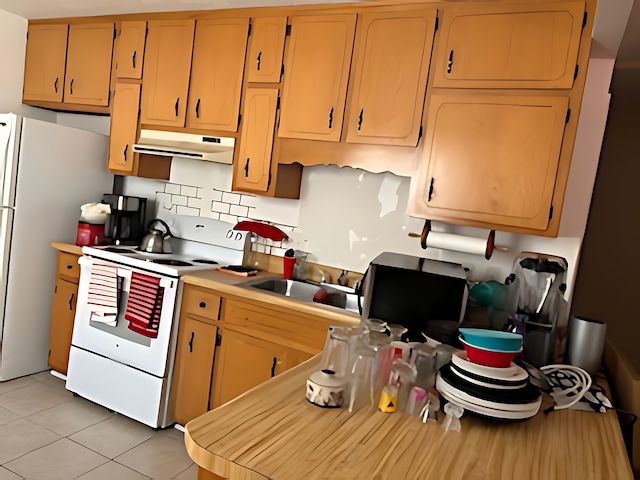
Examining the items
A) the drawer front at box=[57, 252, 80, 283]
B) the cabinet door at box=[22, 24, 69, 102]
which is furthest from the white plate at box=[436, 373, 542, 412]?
the cabinet door at box=[22, 24, 69, 102]

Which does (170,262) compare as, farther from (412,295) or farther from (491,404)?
(491,404)

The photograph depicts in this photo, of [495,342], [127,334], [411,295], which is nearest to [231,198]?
[127,334]

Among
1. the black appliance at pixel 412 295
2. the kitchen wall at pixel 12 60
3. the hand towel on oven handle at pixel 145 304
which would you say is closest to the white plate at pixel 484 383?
the black appliance at pixel 412 295

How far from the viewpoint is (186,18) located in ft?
10.9

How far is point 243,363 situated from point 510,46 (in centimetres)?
207

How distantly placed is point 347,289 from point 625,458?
1.84 m

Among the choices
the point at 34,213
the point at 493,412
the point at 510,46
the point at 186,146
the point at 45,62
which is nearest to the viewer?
the point at 493,412

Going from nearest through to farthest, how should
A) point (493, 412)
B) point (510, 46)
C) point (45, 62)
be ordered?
point (493, 412) → point (510, 46) → point (45, 62)

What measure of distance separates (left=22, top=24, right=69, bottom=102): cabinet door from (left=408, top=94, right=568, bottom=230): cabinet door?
285 centimetres

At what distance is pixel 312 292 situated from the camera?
314cm

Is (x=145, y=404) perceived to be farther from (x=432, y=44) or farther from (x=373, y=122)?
(x=432, y=44)

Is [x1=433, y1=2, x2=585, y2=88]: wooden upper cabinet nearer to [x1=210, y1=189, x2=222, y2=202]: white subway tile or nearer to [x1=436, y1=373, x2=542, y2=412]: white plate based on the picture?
[x1=436, y1=373, x2=542, y2=412]: white plate

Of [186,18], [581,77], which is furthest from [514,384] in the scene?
[186,18]

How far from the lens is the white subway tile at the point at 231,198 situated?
3510 millimetres
